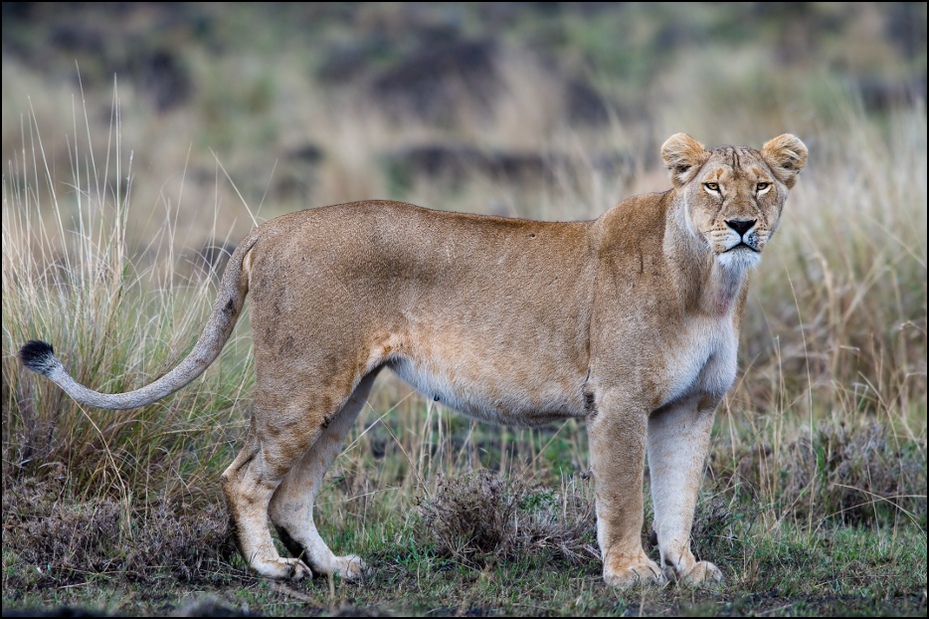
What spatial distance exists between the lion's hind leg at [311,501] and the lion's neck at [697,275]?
1362 millimetres

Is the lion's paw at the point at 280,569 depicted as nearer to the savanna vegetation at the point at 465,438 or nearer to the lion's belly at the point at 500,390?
the savanna vegetation at the point at 465,438

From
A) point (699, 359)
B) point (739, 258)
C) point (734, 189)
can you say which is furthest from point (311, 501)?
point (734, 189)

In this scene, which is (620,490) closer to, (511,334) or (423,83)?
(511,334)

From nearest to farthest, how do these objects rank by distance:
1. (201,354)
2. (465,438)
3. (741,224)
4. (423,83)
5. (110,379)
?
(741,224) < (201,354) < (110,379) < (465,438) < (423,83)

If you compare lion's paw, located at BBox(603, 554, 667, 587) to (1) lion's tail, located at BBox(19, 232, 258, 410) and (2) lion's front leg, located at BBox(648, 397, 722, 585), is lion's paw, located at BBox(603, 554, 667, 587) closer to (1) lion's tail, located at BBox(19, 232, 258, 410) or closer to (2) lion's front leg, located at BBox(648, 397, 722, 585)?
(2) lion's front leg, located at BBox(648, 397, 722, 585)

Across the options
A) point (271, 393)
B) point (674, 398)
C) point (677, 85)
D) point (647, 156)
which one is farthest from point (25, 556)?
point (677, 85)

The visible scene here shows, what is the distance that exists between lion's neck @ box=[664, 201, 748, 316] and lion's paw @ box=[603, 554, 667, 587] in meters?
1.06

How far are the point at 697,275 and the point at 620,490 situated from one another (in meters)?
0.92

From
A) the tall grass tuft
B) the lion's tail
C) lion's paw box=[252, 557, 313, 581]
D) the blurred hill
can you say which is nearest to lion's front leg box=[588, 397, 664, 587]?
lion's paw box=[252, 557, 313, 581]

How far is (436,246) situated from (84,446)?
2.02 meters

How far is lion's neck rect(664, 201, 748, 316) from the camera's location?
193 inches

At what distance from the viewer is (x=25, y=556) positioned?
5.24m

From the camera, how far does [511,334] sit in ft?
16.9

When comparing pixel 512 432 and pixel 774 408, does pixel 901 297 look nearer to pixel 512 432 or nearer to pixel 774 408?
pixel 774 408
